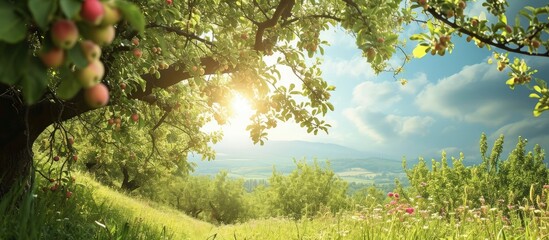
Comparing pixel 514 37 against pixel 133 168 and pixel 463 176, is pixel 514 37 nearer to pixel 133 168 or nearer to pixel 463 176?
pixel 463 176

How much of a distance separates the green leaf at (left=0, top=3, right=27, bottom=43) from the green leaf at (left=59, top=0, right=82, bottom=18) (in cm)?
18

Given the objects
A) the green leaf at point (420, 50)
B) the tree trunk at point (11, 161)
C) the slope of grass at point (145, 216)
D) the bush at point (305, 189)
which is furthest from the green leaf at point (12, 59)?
the bush at point (305, 189)

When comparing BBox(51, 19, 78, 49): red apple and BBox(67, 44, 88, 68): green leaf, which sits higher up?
BBox(51, 19, 78, 49): red apple

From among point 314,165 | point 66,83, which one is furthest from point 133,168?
point 66,83

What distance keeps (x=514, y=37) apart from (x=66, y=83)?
369 cm

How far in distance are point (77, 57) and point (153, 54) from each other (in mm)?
5291

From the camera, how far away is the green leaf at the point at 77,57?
1163mm

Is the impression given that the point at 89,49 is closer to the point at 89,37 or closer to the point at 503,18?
the point at 89,37

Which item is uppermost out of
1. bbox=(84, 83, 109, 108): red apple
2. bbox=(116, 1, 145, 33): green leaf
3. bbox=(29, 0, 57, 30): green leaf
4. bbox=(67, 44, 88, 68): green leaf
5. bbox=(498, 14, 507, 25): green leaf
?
bbox=(498, 14, 507, 25): green leaf

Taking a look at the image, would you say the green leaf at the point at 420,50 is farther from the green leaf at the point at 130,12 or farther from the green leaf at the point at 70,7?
the green leaf at the point at 70,7

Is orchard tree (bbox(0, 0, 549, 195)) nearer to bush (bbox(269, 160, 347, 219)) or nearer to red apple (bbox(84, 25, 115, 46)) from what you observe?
red apple (bbox(84, 25, 115, 46))

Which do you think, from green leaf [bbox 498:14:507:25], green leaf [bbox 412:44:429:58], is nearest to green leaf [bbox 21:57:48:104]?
green leaf [bbox 412:44:429:58]

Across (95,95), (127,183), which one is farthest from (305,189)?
(95,95)

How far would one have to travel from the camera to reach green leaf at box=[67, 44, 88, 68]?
3.82 ft
